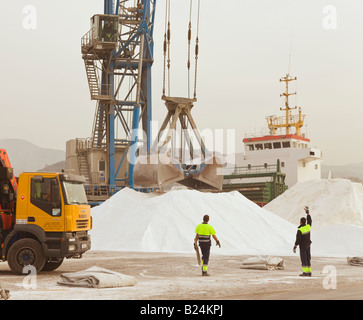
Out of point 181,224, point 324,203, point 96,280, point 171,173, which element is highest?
point 171,173

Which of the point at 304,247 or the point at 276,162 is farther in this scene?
the point at 276,162

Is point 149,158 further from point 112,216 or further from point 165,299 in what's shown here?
point 165,299

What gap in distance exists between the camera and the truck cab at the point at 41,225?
15.1 metres

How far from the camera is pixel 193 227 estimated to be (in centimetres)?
2741

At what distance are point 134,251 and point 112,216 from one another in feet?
15.6

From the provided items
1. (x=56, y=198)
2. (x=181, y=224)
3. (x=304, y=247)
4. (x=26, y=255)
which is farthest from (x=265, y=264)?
(x=181, y=224)

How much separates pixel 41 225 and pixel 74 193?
1.22 metres

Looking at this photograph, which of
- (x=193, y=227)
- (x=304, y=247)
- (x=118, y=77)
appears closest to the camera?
(x=304, y=247)

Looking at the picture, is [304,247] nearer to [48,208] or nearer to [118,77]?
[48,208]

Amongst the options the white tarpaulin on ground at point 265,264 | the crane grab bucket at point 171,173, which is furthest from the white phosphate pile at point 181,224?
the white tarpaulin on ground at point 265,264

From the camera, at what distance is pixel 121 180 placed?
1721 inches

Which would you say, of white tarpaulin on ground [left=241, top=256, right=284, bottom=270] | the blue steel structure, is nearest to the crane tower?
the blue steel structure

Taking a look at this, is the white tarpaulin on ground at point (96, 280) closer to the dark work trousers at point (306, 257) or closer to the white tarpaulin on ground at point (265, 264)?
the dark work trousers at point (306, 257)

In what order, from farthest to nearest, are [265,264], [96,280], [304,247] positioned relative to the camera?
[265,264], [304,247], [96,280]
